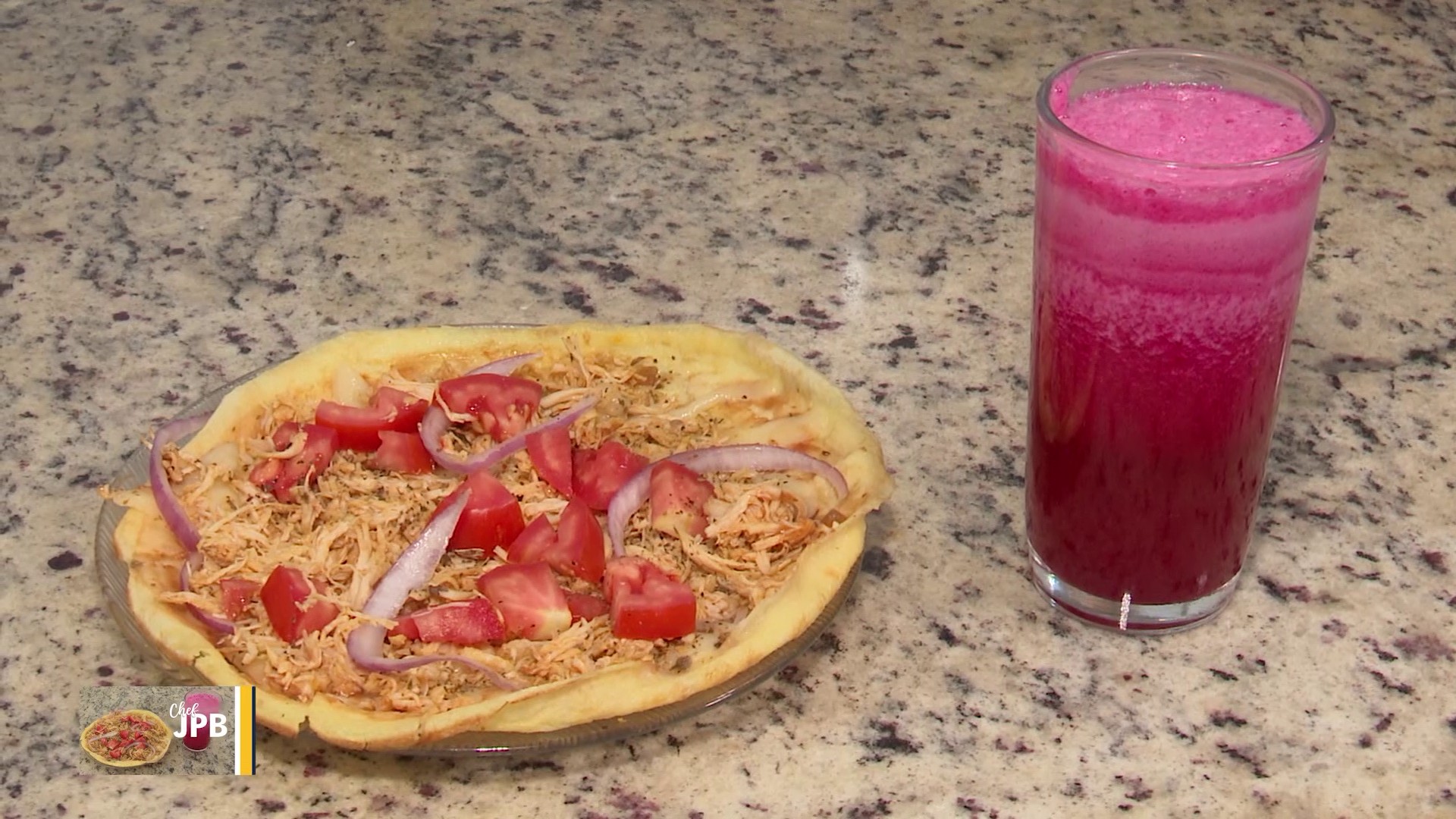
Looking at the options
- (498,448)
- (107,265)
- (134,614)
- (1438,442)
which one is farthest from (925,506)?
(107,265)

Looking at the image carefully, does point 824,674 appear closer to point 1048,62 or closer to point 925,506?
point 925,506

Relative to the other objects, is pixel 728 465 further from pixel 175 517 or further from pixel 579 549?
pixel 175 517

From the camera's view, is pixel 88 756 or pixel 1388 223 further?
pixel 1388 223

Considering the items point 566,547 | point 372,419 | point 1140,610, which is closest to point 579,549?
point 566,547

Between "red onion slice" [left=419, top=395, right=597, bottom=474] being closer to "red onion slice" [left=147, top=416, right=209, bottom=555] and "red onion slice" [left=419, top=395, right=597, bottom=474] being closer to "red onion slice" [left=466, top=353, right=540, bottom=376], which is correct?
"red onion slice" [left=466, top=353, right=540, bottom=376]

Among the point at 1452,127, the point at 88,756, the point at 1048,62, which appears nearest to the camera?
the point at 88,756

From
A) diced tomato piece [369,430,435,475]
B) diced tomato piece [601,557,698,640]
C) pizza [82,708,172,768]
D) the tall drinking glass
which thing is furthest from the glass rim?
pizza [82,708,172,768]
